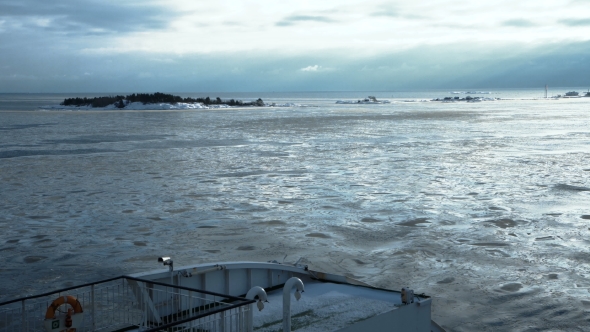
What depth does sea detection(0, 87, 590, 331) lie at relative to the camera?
34.4 feet

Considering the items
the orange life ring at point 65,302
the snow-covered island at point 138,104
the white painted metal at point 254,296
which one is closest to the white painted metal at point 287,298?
the white painted metal at point 254,296

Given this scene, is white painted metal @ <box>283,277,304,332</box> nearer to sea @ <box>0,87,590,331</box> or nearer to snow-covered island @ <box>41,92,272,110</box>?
sea @ <box>0,87,590,331</box>

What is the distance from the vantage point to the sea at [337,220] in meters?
10.5

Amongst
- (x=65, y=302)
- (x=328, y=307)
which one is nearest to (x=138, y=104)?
(x=328, y=307)

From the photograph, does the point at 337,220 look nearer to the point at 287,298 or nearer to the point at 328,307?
the point at 328,307

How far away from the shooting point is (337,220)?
14.9 metres

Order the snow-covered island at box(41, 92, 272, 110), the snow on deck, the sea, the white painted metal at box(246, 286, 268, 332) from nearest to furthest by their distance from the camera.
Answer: the white painted metal at box(246, 286, 268, 332) < the snow on deck < the sea < the snow-covered island at box(41, 92, 272, 110)

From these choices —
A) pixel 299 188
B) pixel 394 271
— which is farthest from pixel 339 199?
pixel 394 271

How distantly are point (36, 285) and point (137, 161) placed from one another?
621 inches

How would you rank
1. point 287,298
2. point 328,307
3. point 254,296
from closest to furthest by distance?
1. point 287,298
2. point 254,296
3. point 328,307

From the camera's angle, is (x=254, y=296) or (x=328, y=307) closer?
(x=254, y=296)

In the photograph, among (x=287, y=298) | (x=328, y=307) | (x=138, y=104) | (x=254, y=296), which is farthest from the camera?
(x=138, y=104)

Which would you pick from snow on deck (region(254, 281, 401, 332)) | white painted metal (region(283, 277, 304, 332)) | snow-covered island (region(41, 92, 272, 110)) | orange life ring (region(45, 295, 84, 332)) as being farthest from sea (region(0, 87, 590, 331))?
snow-covered island (region(41, 92, 272, 110))

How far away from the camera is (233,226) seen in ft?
47.4
